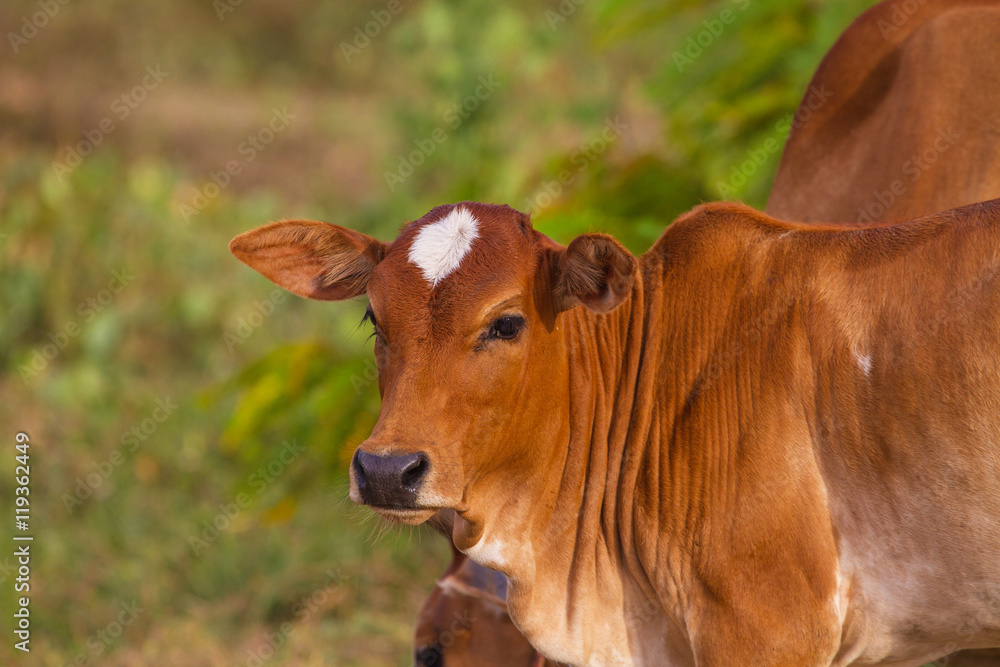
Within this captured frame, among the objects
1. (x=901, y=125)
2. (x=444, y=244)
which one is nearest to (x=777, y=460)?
(x=444, y=244)

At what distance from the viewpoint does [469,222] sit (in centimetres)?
344

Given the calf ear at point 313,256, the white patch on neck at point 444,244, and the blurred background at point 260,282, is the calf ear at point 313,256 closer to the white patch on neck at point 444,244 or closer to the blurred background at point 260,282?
the white patch on neck at point 444,244

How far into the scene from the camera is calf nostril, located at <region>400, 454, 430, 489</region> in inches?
121

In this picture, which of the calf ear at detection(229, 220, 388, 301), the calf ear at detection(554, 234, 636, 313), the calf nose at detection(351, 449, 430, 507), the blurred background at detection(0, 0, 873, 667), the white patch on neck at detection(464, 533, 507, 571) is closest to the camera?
the calf nose at detection(351, 449, 430, 507)

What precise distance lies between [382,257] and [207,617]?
14.3 ft

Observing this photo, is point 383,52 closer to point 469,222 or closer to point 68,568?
point 68,568

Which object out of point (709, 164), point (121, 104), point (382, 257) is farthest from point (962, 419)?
point (121, 104)

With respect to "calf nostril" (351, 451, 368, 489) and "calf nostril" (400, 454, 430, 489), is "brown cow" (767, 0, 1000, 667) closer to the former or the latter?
"calf nostril" (400, 454, 430, 489)

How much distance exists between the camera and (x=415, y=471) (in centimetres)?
311

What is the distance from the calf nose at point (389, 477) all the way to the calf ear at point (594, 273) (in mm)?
718

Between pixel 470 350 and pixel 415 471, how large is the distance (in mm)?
414

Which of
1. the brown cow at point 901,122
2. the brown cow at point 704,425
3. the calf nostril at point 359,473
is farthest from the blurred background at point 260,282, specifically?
the calf nostril at point 359,473

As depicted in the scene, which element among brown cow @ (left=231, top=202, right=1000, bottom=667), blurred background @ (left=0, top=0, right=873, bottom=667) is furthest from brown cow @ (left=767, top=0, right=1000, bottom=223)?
brown cow @ (left=231, top=202, right=1000, bottom=667)

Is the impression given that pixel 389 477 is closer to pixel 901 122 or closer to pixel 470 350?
pixel 470 350
